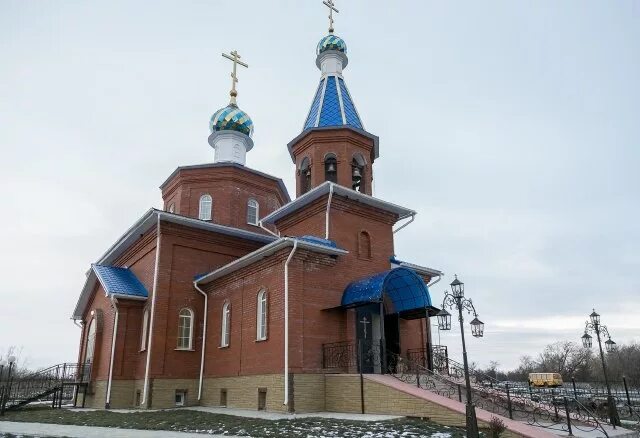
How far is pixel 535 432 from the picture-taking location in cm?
780

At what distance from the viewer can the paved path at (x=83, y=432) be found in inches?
344

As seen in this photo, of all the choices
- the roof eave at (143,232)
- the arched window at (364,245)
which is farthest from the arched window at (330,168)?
the roof eave at (143,232)

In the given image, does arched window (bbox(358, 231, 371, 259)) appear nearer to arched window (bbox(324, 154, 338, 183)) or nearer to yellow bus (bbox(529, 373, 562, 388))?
arched window (bbox(324, 154, 338, 183))

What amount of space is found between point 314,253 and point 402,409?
174 inches

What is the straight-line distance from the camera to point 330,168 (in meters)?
15.3

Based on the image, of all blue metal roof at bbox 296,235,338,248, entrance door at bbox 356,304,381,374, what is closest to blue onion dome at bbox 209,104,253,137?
blue metal roof at bbox 296,235,338,248

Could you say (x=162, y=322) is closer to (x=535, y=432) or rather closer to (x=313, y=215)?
(x=313, y=215)

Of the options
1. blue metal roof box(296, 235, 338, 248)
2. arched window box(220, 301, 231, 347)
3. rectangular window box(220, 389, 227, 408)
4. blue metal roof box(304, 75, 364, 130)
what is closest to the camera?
blue metal roof box(296, 235, 338, 248)

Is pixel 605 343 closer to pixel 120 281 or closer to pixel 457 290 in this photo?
pixel 457 290

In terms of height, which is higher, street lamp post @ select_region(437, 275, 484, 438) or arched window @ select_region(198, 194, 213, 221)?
arched window @ select_region(198, 194, 213, 221)

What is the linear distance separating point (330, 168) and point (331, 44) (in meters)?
5.07

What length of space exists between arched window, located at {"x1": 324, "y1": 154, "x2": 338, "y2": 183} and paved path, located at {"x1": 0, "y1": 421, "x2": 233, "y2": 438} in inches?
333

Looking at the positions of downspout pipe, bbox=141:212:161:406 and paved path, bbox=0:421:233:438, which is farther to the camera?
downspout pipe, bbox=141:212:161:406

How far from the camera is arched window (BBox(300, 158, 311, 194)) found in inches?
624
